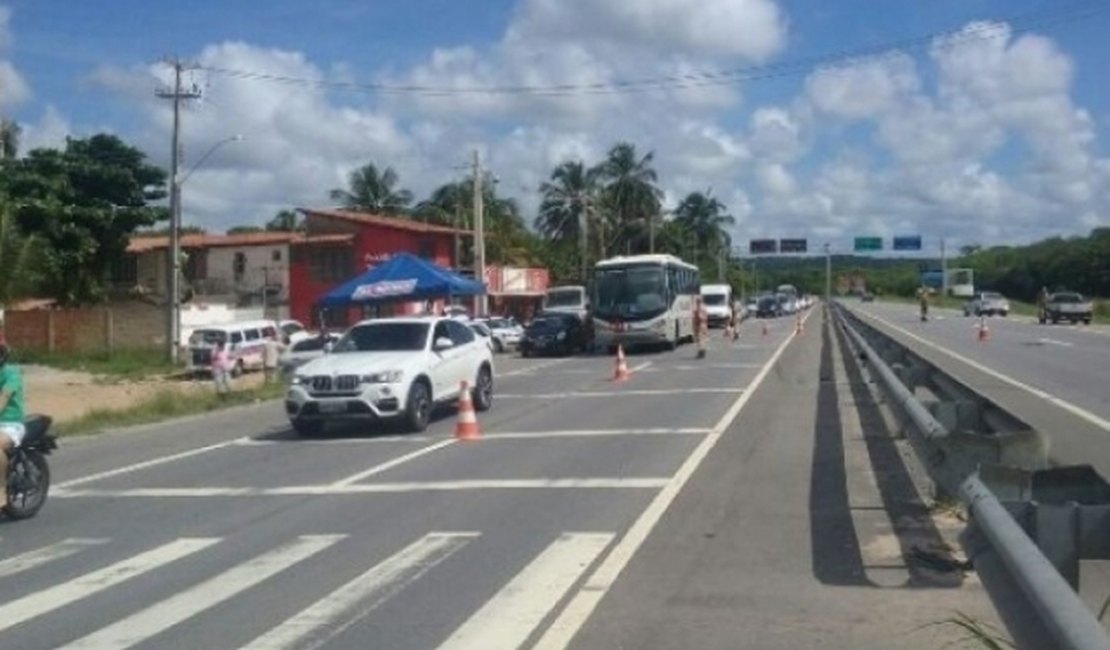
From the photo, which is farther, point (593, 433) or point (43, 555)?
point (593, 433)

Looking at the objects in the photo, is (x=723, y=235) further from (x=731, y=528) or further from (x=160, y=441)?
(x=731, y=528)

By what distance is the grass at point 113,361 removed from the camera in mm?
45938

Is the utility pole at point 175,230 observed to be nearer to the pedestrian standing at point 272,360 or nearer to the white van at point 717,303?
the pedestrian standing at point 272,360

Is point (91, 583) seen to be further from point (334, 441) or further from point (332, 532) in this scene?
point (334, 441)

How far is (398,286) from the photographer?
3816cm

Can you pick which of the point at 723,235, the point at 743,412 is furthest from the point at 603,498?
the point at 723,235

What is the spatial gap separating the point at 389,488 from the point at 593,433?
5.29 metres

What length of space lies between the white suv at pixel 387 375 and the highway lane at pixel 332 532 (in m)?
0.44

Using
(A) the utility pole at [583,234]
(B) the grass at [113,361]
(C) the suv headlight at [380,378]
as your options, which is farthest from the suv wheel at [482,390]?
(A) the utility pole at [583,234]

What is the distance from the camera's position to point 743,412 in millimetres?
21188

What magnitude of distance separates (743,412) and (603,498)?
883 cm

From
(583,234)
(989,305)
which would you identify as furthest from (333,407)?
(583,234)

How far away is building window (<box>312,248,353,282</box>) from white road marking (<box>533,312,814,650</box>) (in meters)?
52.5

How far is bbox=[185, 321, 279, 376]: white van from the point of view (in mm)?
42750
